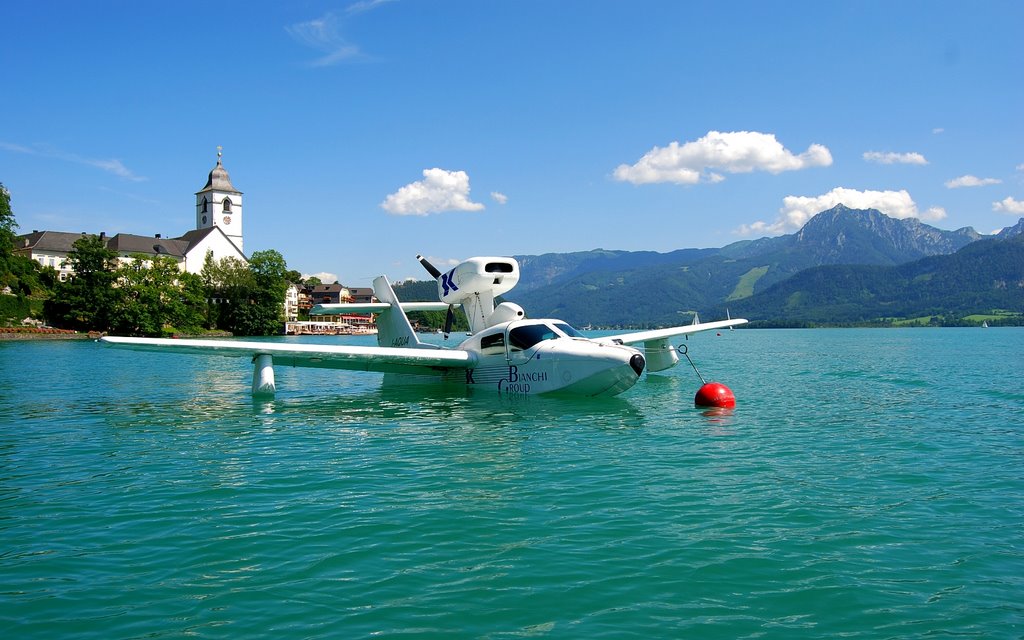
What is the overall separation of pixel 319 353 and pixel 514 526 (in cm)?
1405

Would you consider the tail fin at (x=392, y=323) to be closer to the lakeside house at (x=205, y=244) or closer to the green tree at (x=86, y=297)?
the green tree at (x=86, y=297)

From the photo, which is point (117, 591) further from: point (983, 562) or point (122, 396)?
point (122, 396)

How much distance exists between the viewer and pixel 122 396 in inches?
944

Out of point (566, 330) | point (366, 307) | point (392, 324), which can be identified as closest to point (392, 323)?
point (392, 324)

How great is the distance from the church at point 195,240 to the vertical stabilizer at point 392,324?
95.5 meters

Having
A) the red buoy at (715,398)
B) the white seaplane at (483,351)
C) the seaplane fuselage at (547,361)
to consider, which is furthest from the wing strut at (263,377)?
the red buoy at (715,398)

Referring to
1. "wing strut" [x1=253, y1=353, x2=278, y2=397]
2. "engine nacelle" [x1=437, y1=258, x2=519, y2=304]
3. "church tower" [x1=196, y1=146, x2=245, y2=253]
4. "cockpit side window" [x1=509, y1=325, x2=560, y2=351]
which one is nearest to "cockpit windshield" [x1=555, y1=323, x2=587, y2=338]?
"cockpit side window" [x1=509, y1=325, x2=560, y2=351]

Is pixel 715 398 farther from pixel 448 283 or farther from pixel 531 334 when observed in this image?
pixel 448 283

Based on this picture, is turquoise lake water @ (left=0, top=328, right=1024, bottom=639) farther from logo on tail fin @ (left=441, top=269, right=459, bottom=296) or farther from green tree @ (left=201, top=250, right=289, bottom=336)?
green tree @ (left=201, top=250, right=289, bottom=336)

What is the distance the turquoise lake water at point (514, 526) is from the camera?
5875mm

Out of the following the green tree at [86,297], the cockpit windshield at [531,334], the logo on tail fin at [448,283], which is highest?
the green tree at [86,297]

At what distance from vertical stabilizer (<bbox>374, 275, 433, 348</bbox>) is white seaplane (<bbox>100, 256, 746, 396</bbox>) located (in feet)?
0.15

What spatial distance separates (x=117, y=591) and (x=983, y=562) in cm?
881

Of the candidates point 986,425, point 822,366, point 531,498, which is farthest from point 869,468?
point 822,366
